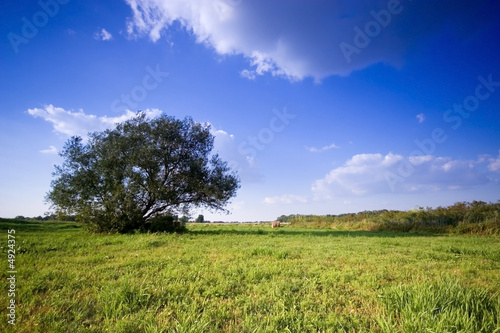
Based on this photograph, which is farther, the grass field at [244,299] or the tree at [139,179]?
the tree at [139,179]

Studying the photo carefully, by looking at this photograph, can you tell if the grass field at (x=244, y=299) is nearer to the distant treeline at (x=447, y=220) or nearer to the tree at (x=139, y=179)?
the tree at (x=139, y=179)

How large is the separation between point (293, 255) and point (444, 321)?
6.44 m

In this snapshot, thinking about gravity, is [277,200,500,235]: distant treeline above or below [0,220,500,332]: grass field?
below

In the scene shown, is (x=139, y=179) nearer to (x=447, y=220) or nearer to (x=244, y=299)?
(x=244, y=299)

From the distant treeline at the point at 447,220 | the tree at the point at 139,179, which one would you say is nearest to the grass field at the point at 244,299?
the tree at the point at 139,179

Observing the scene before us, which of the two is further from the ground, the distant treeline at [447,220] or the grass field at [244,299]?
the grass field at [244,299]

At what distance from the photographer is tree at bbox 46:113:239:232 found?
21578 mm

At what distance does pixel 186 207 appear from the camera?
25016 millimetres

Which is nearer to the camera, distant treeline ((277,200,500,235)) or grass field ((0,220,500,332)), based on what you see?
grass field ((0,220,500,332))

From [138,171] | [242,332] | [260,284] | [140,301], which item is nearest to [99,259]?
[140,301]

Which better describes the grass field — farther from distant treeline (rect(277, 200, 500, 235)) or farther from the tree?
distant treeline (rect(277, 200, 500, 235))

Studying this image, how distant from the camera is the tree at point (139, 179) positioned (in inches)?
850

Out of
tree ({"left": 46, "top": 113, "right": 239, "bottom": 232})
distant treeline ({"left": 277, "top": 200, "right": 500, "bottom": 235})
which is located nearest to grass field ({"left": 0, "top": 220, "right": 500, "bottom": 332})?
tree ({"left": 46, "top": 113, "right": 239, "bottom": 232})

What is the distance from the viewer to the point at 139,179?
21.9m
